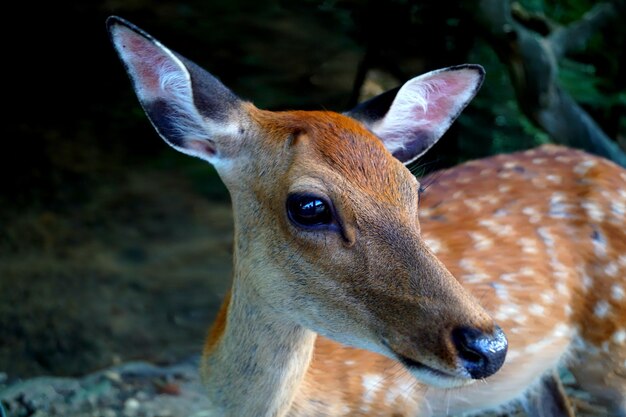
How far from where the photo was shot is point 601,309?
3.64 meters

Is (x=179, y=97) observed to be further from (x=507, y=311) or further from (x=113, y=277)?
(x=113, y=277)

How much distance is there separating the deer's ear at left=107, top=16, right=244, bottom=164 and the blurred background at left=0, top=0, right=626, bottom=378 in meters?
2.31

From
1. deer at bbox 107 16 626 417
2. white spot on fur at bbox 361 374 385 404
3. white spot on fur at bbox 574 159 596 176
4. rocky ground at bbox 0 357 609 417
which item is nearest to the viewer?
deer at bbox 107 16 626 417

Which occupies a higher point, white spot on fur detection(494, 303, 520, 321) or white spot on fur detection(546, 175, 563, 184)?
white spot on fur detection(546, 175, 563, 184)

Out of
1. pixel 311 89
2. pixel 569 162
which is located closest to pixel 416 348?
pixel 569 162

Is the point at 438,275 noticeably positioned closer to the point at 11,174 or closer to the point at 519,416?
the point at 519,416

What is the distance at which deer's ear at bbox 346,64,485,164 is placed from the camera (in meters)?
3.11

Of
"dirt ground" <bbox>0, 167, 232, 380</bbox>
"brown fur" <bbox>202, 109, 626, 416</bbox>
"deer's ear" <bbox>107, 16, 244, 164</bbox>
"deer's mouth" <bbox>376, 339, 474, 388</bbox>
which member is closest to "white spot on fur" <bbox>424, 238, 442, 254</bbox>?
"brown fur" <bbox>202, 109, 626, 416</bbox>

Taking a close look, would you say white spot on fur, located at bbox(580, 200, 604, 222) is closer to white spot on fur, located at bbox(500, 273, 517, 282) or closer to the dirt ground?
white spot on fur, located at bbox(500, 273, 517, 282)

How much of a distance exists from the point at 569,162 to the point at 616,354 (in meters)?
0.88

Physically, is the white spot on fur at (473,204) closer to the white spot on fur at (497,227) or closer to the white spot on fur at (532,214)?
the white spot on fur at (497,227)

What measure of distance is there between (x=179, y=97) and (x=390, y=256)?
85 cm

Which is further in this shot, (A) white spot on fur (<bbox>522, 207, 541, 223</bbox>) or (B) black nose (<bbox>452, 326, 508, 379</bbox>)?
(A) white spot on fur (<bbox>522, 207, 541, 223</bbox>)

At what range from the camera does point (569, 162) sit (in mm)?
3992
